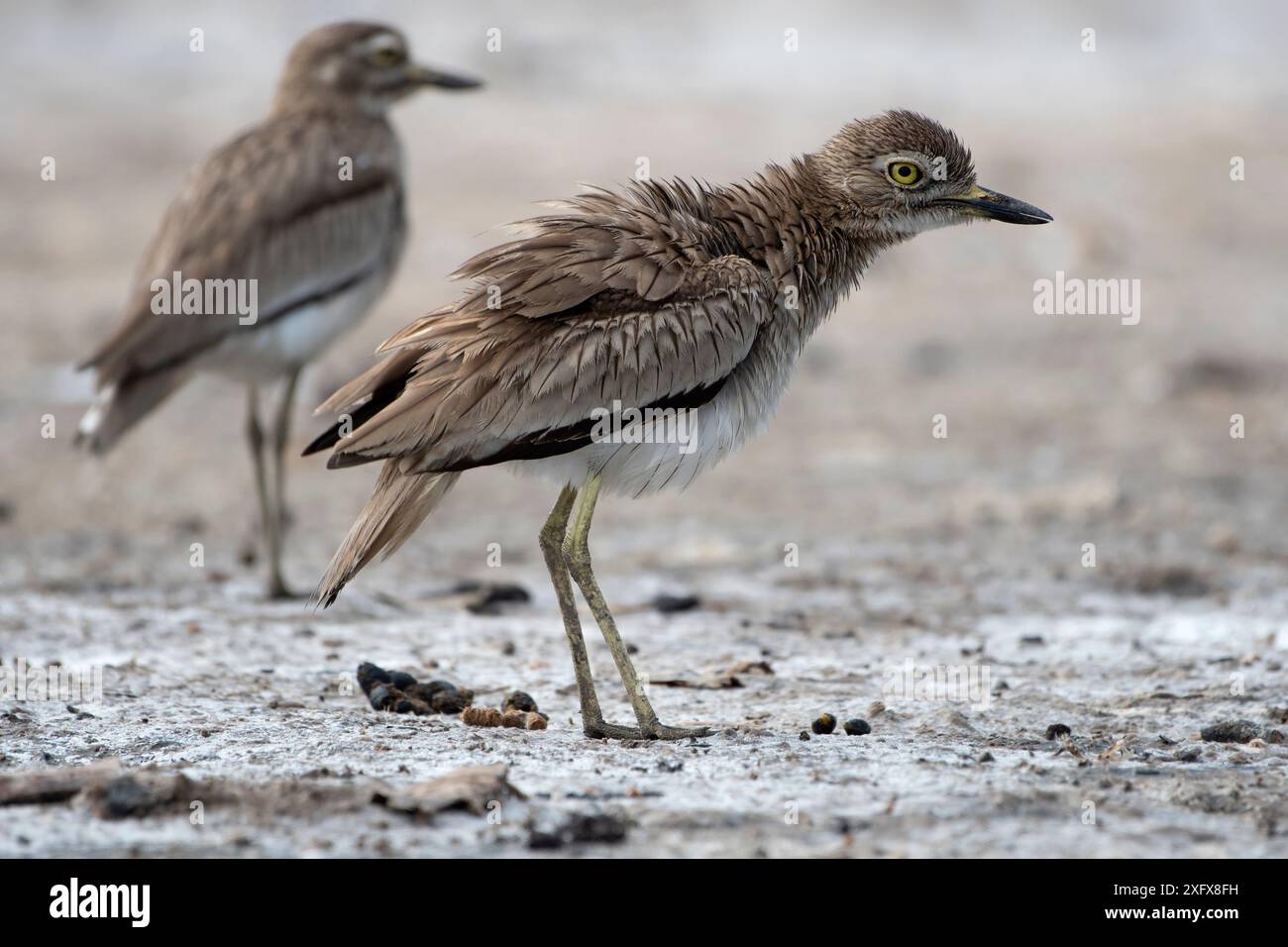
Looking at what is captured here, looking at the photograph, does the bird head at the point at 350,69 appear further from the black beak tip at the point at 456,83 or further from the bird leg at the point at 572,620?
the bird leg at the point at 572,620

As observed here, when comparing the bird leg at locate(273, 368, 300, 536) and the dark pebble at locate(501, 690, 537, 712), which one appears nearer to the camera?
the dark pebble at locate(501, 690, 537, 712)

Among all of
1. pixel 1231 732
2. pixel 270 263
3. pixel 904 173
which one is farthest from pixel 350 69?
pixel 1231 732

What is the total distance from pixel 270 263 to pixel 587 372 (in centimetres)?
374

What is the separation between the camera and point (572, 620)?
5469 mm

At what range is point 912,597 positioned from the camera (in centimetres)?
804

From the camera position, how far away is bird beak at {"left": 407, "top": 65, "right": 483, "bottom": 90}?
971cm

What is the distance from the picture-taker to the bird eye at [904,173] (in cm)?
619

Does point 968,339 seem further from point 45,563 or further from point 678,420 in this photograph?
point 678,420

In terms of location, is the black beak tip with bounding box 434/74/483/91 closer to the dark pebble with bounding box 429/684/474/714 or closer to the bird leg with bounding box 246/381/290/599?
the bird leg with bounding box 246/381/290/599

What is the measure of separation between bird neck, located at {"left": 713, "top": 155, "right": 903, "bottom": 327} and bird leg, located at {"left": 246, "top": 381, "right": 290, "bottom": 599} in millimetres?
3132

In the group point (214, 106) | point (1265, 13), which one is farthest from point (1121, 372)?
point (1265, 13)

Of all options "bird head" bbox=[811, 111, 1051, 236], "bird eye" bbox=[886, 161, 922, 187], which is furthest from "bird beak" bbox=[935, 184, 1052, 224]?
"bird eye" bbox=[886, 161, 922, 187]

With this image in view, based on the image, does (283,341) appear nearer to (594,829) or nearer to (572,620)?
(572,620)
